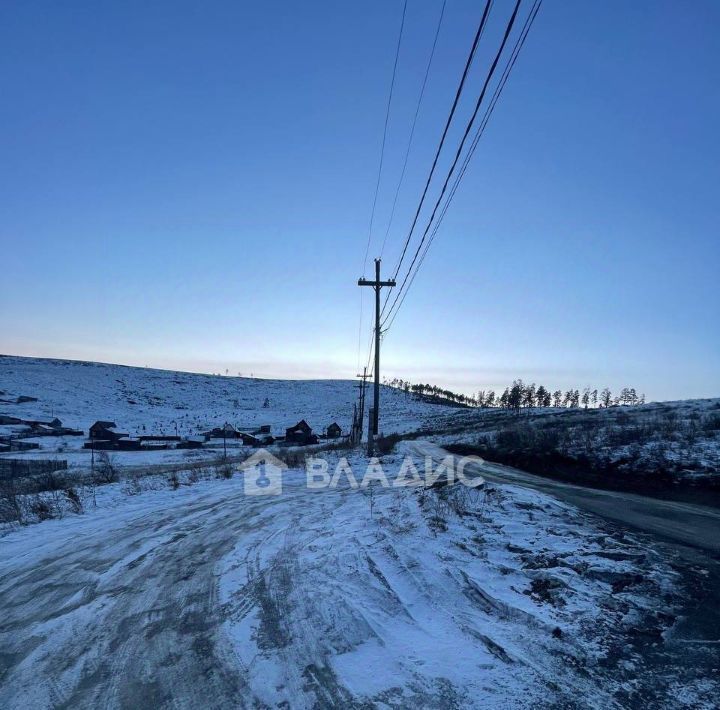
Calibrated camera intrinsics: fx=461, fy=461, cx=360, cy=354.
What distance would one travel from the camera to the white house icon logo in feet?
37.1

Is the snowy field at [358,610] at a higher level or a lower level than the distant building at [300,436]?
higher

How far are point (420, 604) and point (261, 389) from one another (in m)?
123

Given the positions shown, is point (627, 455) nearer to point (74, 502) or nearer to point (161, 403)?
point (74, 502)

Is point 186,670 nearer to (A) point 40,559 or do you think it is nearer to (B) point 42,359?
(A) point 40,559

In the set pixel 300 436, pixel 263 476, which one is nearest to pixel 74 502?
pixel 263 476

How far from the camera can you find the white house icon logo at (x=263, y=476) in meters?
11.3

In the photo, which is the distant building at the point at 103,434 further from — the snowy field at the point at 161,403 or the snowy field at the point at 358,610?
the snowy field at the point at 358,610

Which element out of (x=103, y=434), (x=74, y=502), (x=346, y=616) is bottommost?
(x=103, y=434)

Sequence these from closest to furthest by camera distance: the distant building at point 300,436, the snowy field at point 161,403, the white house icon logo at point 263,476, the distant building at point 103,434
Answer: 1. the white house icon logo at point 263,476
2. the distant building at point 103,434
3. the distant building at point 300,436
4. the snowy field at point 161,403

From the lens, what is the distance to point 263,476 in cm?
1405

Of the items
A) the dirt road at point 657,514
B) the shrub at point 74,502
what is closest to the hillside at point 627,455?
the dirt road at point 657,514

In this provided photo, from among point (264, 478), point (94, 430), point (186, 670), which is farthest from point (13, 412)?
point (186, 670)

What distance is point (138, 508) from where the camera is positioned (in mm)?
9742

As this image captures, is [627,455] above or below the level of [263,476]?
above
